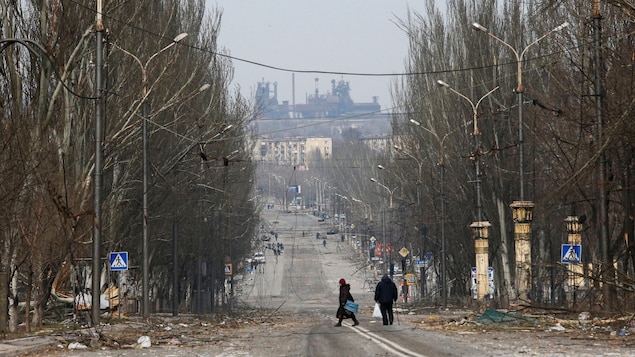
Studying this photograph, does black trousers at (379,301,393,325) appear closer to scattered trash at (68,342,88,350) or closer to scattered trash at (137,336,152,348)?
scattered trash at (137,336,152,348)

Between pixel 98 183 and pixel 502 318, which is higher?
pixel 98 183

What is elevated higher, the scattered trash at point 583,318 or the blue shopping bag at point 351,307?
the blue shopping bag at point 351,307

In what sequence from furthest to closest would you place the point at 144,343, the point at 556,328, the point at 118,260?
the point at 118,260 < the point at 556,328 < the point at 144,343

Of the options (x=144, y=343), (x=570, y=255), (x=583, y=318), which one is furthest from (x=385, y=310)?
(x=144, y=343)

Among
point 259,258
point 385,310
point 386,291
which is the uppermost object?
point 259,258

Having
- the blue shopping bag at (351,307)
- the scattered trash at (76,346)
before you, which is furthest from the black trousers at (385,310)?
the scattered trash at (76,346)

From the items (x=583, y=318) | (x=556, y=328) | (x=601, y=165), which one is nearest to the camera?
(x=556, y=328)

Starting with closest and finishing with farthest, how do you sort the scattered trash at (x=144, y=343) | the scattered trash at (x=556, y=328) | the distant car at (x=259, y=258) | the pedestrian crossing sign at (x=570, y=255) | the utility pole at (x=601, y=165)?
1. the scattered trash at (x=144, y=343)
2. the scattered trash at (x=556, y=328)
3. the utility pole at (x=601, y=165)
4. the pedestrian crossing sign at (x=570, y=255)
5. the distant car at (x=259, y=258)

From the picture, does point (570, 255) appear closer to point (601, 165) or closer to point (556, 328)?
point (601, 165)

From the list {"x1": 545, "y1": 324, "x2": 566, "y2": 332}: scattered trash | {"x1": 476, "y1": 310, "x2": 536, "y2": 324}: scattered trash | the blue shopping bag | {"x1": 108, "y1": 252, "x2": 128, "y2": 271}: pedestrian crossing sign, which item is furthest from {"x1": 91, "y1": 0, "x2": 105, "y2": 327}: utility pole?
{"x1": 545, "y1": 324, "x2": 566, "y2": 332}: scattered trash

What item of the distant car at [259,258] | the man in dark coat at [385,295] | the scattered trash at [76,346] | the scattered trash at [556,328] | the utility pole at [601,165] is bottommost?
the scattered trash at [556,328]

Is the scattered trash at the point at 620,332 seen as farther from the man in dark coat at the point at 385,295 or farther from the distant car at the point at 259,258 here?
the distant car at the point at 259,258

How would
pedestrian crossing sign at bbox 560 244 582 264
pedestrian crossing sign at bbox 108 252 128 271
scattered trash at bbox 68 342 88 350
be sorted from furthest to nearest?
pedestrian crossing sign at bbox 108 252 128 271 → pedestrian crossing sign at bbox 560 244 582 264 → scattered trash at bbox 68 342 88 350

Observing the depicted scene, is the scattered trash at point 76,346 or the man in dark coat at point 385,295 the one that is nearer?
the scattered trash at point 76,346
